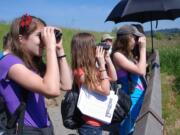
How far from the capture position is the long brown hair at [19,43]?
3988mm

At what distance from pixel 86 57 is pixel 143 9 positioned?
11.8 feet

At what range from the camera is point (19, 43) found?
4.02 meters

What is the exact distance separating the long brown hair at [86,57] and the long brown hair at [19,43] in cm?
Answer: 129

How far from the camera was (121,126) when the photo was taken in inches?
259

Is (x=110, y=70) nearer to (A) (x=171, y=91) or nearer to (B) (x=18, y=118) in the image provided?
(B) (x=18, y=118)

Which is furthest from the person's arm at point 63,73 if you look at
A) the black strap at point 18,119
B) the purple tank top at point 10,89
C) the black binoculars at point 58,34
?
the black strap at point 18,119

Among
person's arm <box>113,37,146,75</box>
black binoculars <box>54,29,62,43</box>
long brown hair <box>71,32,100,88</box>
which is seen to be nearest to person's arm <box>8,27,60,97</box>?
black binoculars <box>54,29,62,43</box>

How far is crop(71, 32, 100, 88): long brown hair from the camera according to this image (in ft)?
17.7

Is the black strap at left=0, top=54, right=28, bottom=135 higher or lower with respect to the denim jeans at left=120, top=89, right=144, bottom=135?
higher

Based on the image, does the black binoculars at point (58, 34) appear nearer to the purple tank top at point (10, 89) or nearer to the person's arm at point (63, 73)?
the person's arm at point (63, 73)

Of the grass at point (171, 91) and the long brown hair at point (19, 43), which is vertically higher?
the long brown hair at point (19, 43)

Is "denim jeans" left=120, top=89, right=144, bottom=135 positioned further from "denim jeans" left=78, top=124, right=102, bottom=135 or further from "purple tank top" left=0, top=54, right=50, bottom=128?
"purple tank top" left=0, top=54, right=50, bottom=128

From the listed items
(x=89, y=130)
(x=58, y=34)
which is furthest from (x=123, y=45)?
(x=58, y=34)

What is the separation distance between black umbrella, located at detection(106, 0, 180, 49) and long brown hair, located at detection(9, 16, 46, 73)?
15.6 feet
